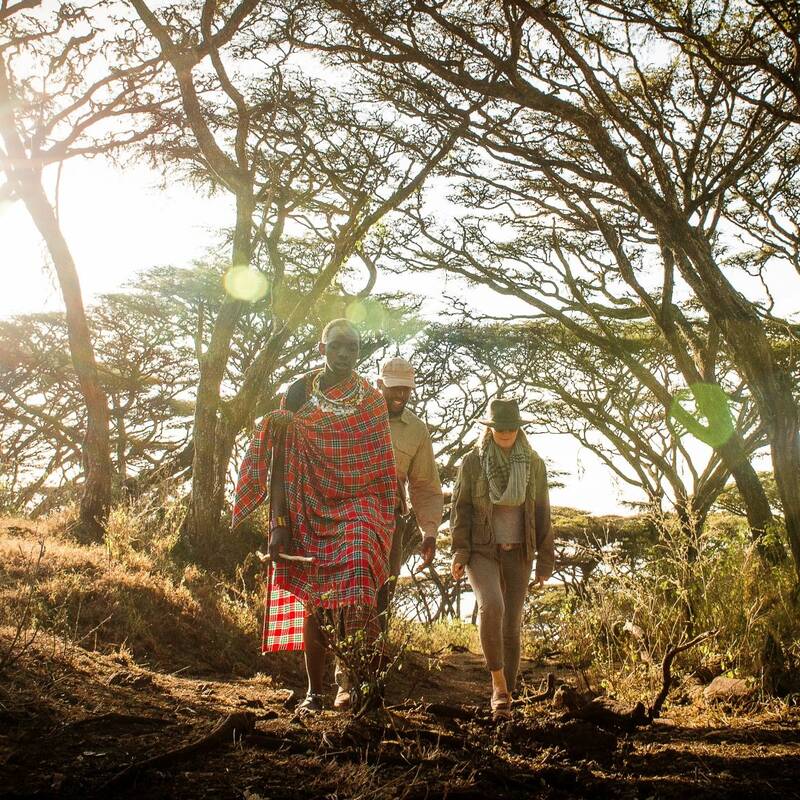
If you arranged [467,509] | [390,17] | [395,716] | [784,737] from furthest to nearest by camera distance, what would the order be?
[390,17], [467,509], [784,737], [395,716]

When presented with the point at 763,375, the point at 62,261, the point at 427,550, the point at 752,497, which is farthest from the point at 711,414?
the point at 62,261

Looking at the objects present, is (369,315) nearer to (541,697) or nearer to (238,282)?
(238,282)

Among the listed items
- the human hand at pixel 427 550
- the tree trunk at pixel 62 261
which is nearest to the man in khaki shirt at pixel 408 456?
the human hand at pixel 427 550

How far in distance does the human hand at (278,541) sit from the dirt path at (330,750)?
670 millimetres

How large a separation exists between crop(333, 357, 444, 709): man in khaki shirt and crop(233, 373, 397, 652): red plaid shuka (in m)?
0.46

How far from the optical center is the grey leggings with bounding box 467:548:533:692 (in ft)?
15.9

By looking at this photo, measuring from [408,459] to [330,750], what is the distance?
2.23 m

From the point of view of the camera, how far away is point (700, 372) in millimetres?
10664

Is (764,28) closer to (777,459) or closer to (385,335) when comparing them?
(777,459)

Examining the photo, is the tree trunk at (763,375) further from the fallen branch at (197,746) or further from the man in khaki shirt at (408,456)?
the fallen branch at (197,746)

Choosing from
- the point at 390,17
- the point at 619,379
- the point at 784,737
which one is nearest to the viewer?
the point at 784,737

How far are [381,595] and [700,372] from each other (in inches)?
276

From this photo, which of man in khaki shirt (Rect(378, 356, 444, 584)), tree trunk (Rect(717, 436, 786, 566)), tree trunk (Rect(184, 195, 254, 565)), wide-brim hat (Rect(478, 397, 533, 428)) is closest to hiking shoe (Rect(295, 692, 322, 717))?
man in khaki shirt (Rect(378, 356, 444, 584))

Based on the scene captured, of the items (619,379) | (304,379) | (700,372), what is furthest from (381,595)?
(619,379)
